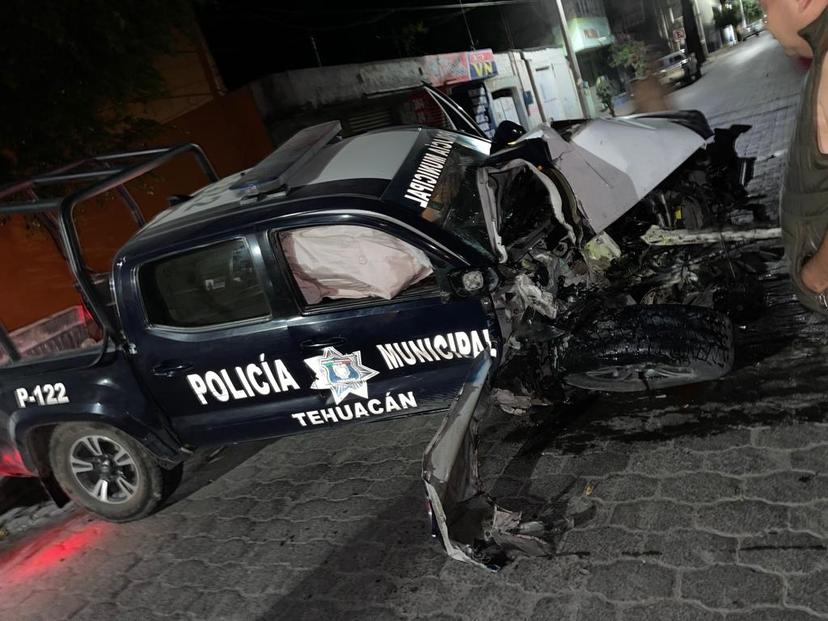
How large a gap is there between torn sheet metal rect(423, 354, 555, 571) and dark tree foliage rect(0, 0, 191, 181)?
709 centimetres

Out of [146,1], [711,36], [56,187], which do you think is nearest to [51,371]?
[56,187]

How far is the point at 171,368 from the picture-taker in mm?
3732

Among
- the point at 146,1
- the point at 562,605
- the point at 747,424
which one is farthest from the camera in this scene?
the point at 146,1

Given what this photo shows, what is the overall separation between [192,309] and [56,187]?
17.9 ft

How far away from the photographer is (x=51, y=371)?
12.9 ft

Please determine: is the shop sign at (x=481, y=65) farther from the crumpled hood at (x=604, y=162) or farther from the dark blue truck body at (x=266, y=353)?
the dark blue truck body at (x=266, y=353)

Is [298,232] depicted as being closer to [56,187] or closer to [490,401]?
[490,401]

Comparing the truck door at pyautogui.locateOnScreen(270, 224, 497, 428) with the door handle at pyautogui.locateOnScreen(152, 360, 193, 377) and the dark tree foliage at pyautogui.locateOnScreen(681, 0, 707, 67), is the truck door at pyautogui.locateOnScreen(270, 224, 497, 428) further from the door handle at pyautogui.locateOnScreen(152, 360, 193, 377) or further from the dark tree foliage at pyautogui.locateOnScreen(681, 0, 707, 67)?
the dark tree foliage at pyautogui.locateOnScreen(681, 0, 707, 67)

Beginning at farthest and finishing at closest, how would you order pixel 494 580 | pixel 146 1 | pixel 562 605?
pixel 146 1 < pixel 494 580 < pixel 562 605

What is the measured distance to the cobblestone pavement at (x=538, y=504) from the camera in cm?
241

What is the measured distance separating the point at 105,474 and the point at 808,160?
4374 mm

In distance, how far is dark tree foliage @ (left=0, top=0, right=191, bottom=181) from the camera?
23.6ft

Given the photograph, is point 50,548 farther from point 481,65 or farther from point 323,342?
point 481,65

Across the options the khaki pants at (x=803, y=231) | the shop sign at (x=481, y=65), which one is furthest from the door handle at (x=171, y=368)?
the shop sign at (x=481, y=65)
